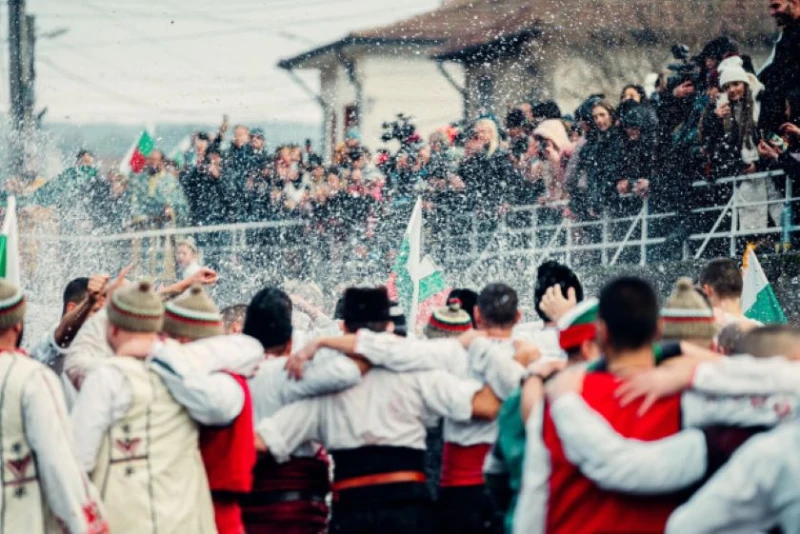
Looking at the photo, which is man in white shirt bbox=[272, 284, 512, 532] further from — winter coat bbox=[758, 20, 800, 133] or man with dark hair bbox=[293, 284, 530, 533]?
winter coat bbox=[758, 20, 800, 133]

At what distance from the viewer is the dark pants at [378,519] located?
224 inches

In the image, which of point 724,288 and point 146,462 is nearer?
point 146,462

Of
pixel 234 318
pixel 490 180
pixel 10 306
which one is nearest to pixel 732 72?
pixel 490 180

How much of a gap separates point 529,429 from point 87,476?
164cm

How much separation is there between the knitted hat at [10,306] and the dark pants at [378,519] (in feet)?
4.37

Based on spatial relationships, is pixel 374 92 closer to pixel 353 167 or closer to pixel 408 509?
pixel 353 167

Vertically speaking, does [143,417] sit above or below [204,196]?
below

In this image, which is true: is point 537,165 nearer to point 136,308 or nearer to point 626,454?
point 136,308

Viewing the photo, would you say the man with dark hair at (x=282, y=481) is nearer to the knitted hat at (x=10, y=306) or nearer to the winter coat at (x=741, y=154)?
the knitted hat at (x=10, y=306)

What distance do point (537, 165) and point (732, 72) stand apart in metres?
2.39

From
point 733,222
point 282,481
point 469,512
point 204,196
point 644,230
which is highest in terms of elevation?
point 204,196

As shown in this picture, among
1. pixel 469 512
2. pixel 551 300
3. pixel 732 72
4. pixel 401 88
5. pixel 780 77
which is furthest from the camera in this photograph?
pixel 401 88

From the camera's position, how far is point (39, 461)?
504 centimetres

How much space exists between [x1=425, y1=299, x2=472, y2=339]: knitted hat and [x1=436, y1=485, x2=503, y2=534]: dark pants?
29.3 inches
